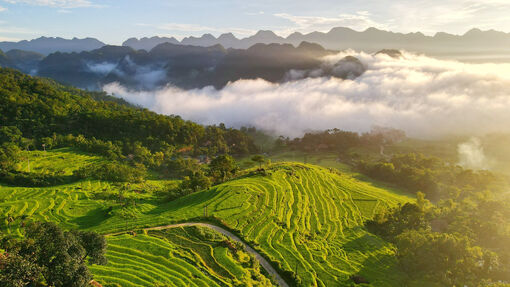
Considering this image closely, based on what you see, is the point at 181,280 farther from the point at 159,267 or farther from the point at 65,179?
the point at 65,179

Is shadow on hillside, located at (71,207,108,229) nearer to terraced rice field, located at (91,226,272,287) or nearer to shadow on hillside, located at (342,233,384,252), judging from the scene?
terraced rice field, located at (91,226,272,287)

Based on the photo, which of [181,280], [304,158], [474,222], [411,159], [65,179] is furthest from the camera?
[304,158]

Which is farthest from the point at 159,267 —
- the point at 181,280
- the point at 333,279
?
the point at 333,279

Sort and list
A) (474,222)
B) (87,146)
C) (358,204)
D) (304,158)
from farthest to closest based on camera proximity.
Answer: (304,158), (87,146), (358,204), (474,222)

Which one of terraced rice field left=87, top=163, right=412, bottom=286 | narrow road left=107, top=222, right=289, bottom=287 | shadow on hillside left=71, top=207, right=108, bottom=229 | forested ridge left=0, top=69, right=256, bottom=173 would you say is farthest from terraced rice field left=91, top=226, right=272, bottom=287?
forested ridge left=0, top=69, right=256, bottom=173

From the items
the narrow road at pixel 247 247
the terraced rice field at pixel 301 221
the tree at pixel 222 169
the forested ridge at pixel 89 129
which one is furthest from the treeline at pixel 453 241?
the forested ridge at pixel 89 129

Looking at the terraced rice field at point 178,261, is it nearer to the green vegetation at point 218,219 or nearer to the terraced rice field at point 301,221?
the green vegetation at point 218,219
